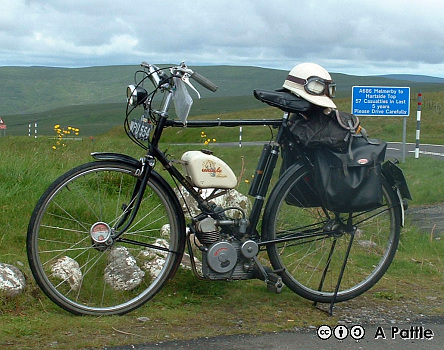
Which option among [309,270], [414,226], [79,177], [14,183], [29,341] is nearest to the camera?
[29,341]

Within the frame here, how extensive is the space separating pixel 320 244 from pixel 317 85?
1.22m

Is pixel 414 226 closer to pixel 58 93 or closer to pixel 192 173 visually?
pixel 192 173

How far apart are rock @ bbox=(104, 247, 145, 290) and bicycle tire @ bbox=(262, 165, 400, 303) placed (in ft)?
3.11

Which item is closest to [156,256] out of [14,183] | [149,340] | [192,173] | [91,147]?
[192,173]

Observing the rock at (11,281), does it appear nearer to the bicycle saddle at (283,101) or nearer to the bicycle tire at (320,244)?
the bicycle tire at (320,244)

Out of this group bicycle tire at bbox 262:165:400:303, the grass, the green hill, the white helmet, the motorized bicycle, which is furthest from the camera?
the green hill

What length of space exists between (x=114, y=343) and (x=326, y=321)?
1.48m

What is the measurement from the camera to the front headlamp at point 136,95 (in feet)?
15.4

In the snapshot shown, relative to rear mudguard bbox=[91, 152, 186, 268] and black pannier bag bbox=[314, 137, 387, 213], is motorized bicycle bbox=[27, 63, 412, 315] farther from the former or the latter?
black pannier bag bbox=[314, 137, 387, 213]

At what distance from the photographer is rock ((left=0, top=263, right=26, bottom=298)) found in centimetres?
464

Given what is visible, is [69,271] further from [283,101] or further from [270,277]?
[283,101]

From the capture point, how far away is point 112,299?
5.03 m

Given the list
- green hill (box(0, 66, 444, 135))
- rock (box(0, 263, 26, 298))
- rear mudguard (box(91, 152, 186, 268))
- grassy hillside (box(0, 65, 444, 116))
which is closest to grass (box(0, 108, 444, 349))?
rock (box(0, 263, 26, 298))

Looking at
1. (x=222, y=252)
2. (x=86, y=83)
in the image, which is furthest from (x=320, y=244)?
(x=86, y=83)
